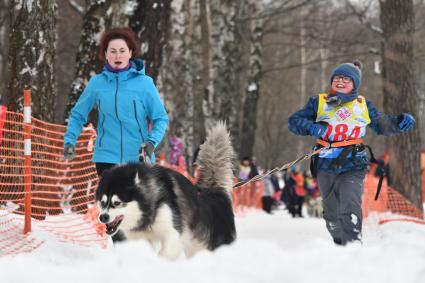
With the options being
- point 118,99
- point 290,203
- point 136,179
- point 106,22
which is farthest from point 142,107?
point 290,203

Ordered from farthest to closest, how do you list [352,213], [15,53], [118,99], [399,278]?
[15,53] → [352,213] → [118,99] → [399,278]

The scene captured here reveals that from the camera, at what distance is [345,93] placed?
614 centimetres

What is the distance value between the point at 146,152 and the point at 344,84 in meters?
2.03

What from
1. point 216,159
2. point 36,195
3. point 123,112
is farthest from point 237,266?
point 36,195

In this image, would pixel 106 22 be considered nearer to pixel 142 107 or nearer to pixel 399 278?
pixel 142 107

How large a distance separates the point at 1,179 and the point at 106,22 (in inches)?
105

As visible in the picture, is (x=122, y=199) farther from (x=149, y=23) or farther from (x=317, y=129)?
(x=149, y=23)

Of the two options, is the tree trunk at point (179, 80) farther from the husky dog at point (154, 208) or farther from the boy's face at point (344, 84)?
the husky dog at point (154, 208)

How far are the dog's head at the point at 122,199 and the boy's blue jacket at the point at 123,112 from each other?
53 centimetres

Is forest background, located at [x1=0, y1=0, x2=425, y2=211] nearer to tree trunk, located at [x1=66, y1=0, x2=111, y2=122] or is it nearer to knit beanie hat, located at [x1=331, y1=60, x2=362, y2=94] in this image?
tree trunk, located at [x1=66, y1=0, x2=111, y2=122]

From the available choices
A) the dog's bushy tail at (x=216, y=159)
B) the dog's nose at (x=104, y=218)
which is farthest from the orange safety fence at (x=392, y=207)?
the dog's nose at (x=104, y=218)

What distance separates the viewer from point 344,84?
6.15m

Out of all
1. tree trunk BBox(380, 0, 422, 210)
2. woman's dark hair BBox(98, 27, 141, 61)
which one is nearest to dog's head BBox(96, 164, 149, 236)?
woman's dark hair BBox(98, 27, 141, 61)

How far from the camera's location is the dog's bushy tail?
541 cm
